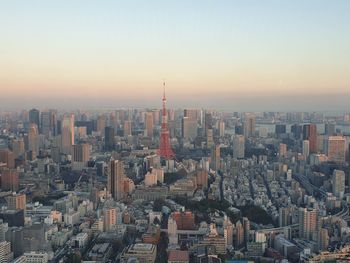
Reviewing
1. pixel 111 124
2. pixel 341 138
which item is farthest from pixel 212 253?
pixel 111 124

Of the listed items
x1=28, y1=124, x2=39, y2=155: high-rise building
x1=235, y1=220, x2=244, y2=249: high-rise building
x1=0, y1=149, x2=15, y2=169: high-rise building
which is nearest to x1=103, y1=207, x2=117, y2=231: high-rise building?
x1=235, y1=220, x2=244, y2=249: high-rise building

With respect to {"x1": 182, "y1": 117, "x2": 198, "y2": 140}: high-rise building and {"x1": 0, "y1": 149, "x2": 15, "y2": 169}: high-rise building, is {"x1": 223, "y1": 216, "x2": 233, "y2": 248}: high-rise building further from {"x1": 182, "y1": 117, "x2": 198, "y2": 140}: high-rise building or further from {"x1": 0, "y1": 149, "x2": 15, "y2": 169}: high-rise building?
{"x1": 182, "y1": 117, "x2": 198, "y2": 140}: high-rise building

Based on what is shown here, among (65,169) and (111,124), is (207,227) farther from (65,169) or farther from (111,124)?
(111,124)

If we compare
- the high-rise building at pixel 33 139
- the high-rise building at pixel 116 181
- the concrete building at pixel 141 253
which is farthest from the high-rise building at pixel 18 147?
the concrete building at pixel 141 253

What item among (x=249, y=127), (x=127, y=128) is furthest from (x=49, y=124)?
(x=249, y=127)

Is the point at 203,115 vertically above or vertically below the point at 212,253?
above

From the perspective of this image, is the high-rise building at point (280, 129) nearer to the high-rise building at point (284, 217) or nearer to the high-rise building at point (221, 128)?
the high-rise building at point (221, 128)

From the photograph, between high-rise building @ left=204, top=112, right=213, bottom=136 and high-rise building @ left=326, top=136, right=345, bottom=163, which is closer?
high-rise building @ left=326, top=136, right=345, bottom=163
